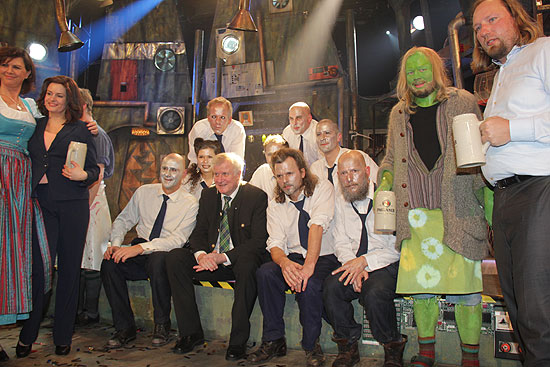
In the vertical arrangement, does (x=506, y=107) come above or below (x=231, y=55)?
below

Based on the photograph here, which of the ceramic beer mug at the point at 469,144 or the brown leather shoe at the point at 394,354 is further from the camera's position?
the brown leather shoe at the point at 394,354

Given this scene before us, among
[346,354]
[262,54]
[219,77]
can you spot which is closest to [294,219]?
[346,354]

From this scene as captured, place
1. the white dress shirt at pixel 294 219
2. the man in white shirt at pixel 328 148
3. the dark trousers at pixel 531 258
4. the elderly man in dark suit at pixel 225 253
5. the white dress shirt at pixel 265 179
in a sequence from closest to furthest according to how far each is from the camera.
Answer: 1. the dark trousers at pixel 531 258
2. the elderly man in dark suit at pixel 225 253
3. the white dress shirt at pixel 294 219
4. the man in white shirt at pixel 328 148
5. the white dress shirt at pixel 265 179

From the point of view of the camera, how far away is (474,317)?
104 inches

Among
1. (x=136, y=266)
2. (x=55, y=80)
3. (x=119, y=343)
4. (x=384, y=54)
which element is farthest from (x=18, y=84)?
(x=384, y=54)

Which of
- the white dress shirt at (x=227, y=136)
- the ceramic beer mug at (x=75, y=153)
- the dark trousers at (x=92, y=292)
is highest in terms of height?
the white dress shirt at (x=227, y=136)

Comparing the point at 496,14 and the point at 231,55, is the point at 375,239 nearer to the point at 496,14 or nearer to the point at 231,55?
the point at 496,14

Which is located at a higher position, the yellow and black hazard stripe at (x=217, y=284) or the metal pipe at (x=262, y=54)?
the metal pipe at (x=262, y=54)

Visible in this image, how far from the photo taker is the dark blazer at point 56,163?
3.05 metres

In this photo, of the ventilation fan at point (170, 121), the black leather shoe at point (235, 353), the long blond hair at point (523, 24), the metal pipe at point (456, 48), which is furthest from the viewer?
the ventilation fan at point (170, 121)

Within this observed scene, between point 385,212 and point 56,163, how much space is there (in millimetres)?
2168

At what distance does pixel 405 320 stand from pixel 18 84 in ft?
9.95

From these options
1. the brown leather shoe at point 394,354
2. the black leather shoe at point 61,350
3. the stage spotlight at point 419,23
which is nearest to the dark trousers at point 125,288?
the black leather shoe at point 61,350

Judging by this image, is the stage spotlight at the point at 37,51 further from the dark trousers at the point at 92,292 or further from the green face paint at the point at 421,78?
the green face paint at the point at 421,78
